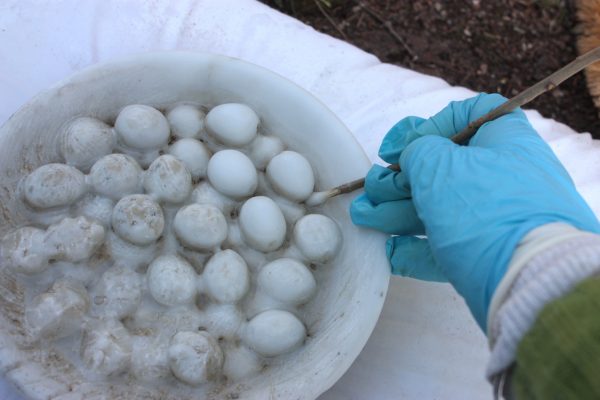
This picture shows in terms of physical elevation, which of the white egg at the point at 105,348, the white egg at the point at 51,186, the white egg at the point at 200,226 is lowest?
the white egg at the point at 105,348

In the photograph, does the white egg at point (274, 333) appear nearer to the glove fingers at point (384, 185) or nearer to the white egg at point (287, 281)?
the white egg at point (287, 281)

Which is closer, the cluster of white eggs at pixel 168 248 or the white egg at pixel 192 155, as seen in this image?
the cluster of white eggs at pixel 168 248

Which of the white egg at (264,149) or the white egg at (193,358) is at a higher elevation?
the white egg at (264,149)

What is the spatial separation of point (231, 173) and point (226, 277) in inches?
5.2

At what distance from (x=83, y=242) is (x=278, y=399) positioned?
0.92ft

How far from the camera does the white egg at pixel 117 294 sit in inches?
26.0

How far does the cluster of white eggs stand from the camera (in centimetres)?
64

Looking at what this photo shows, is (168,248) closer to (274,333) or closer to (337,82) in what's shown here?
(274,333)

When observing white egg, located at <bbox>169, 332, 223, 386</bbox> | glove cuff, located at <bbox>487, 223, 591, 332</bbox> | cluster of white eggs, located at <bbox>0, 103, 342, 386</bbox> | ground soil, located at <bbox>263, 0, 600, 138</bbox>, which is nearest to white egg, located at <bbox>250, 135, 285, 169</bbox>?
cluster of white eggs, located at <bbox>0, 103, 342, 386</bbox>

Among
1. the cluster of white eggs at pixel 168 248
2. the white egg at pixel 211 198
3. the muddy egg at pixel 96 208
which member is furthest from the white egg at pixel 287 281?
the muddy egg at pixel 96 208

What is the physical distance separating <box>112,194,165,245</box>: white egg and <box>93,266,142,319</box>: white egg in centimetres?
5

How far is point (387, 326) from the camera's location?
31.2 inches

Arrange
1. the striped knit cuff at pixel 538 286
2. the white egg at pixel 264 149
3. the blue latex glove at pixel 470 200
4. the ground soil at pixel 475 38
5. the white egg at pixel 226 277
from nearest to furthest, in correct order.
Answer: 1. the striped knit cuff at pixel 538 286
2. the blue latex glove at pixel 470 200
3. the white egg at pixel 226 277
4. the white egg at pixel 264 149
5. the ground soil at pixel 475 38

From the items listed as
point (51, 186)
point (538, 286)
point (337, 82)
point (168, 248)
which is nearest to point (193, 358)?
point (168, 248)
